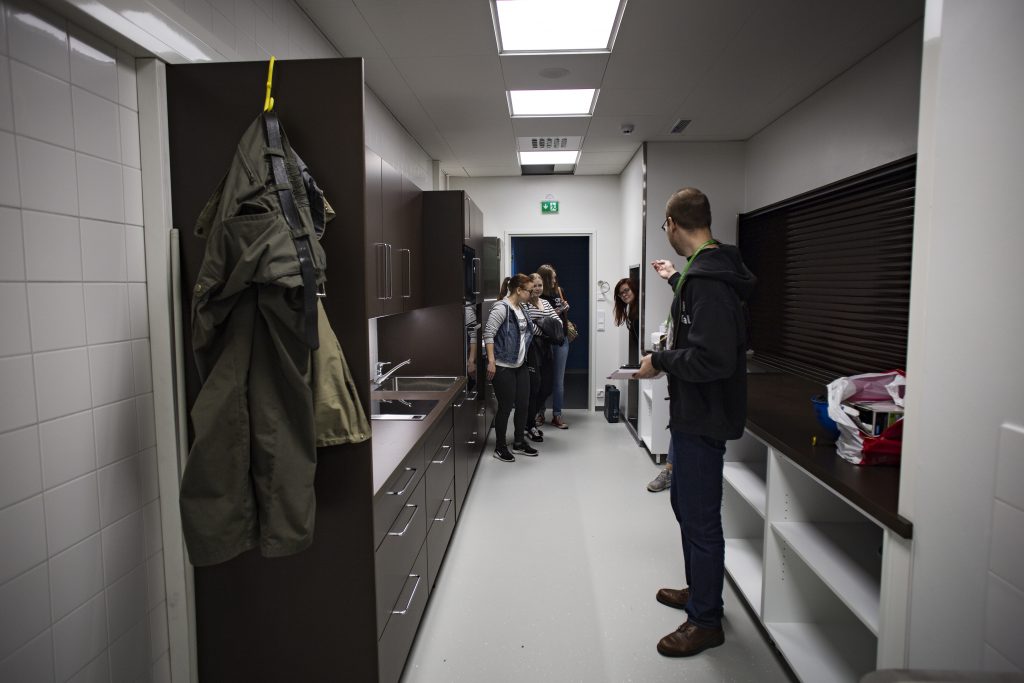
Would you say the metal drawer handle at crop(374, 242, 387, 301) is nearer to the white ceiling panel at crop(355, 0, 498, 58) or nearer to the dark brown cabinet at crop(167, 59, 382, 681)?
the dark brown cabinet at crop(167, 59, 382, 681)

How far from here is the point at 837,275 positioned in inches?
132

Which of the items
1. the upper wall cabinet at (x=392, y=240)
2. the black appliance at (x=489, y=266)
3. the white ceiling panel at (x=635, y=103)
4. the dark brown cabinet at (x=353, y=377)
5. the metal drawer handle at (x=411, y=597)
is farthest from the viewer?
the black appliance at (x=489, y=266)

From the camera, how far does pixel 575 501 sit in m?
3.93

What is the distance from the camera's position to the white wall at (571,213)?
6.55 meters

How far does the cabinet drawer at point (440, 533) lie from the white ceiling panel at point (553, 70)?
98.1 inches

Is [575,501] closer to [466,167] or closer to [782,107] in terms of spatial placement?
[782,107]

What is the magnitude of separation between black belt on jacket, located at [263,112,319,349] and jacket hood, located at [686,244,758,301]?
4.47ft

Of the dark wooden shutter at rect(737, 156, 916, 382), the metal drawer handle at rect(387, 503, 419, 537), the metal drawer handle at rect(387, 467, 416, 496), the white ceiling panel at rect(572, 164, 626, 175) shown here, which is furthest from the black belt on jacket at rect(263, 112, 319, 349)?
the white ceiling panel at rect(572, 164, 626, 175)

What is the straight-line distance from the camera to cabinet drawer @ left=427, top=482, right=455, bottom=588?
266cm

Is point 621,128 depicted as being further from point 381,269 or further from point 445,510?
point 445,510

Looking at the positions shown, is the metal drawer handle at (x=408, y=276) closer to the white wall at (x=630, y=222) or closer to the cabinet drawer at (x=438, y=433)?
the cabinet drawer at (x=438, y=433)

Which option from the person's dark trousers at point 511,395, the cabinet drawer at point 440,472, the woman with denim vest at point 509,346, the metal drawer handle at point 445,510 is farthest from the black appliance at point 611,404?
the metal drawer handle at point 445,510

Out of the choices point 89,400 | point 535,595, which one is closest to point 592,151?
point 535,595

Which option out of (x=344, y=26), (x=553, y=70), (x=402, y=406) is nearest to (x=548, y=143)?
(x=553, y=70)
